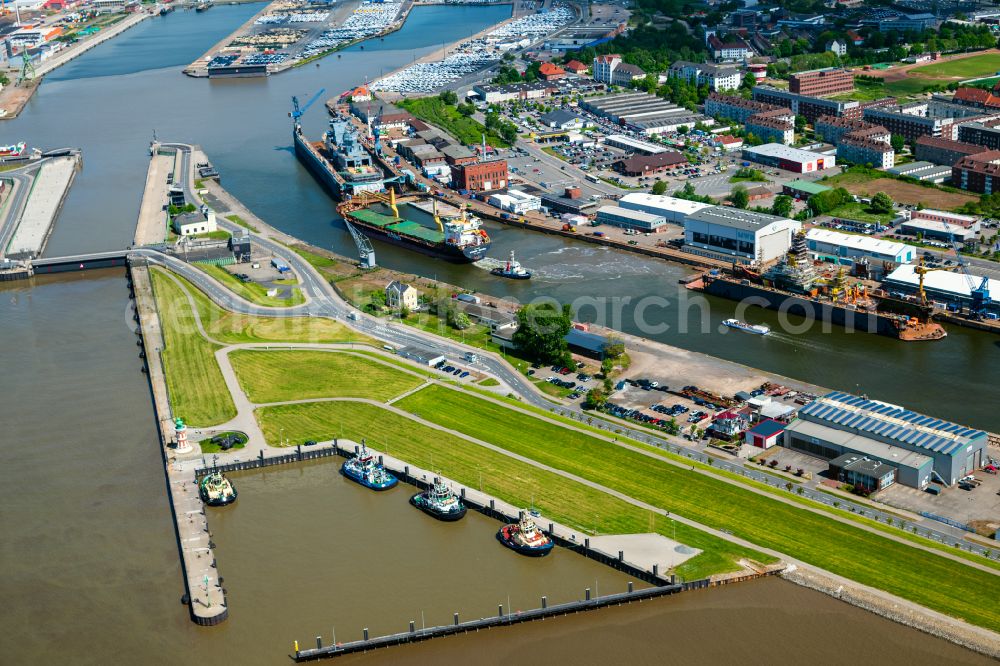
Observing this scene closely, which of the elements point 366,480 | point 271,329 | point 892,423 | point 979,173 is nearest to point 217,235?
point 271,329

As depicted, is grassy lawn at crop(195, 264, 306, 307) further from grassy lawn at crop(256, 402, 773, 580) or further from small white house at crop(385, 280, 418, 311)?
grassy lawn at crop(256, 402, 773, 580)

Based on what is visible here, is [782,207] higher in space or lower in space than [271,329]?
lower

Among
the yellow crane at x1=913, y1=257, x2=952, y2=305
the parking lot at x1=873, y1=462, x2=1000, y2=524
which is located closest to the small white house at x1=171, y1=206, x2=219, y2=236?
the yellow crane at x1=913, y1=257, x2=952, y2=305

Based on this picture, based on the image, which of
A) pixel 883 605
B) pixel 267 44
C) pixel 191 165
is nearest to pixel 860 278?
pixel 883 605

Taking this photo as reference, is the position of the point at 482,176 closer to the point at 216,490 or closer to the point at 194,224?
the point at 194,224

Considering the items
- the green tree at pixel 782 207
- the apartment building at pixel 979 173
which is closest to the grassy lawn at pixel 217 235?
the green tree at pixel 782 207

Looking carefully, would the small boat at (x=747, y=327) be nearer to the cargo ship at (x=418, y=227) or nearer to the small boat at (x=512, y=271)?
the small boat at (x=512, y=271)
